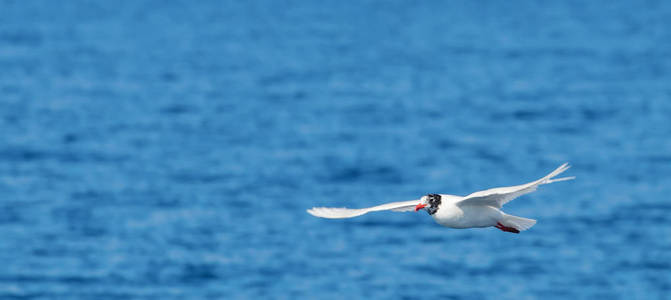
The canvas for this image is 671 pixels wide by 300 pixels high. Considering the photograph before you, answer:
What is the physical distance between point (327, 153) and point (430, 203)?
62367 mm

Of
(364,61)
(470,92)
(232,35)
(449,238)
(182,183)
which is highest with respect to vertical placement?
(232,35)

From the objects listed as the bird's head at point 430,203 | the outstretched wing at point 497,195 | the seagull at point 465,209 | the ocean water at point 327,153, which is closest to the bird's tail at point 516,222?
the seagull at point 465,209

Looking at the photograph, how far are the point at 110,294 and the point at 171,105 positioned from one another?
153ft

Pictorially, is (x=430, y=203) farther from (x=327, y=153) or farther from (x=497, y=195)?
(x=327, y=153)

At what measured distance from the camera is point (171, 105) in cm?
9694

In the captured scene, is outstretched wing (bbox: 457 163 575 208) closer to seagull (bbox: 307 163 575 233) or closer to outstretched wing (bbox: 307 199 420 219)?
seagull (bbox: 307 163 575 233)

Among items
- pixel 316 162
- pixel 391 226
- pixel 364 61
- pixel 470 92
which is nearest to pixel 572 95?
pixel 470 92

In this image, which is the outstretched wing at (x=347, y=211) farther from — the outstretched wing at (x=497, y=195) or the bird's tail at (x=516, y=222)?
the bird's tail at (x=516, y=222)

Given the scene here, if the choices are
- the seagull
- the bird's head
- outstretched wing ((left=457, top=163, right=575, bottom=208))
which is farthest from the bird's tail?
the bird's head

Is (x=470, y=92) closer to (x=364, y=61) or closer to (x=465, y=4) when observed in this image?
(x=364, y=61)

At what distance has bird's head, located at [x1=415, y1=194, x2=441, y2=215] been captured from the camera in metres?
14.8

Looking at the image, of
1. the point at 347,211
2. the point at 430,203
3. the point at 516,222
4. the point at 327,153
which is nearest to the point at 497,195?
the point at 430,203

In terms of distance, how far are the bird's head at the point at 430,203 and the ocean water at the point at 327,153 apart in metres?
35.5

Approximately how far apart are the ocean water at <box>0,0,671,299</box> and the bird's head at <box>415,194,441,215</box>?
3553 centimetres
